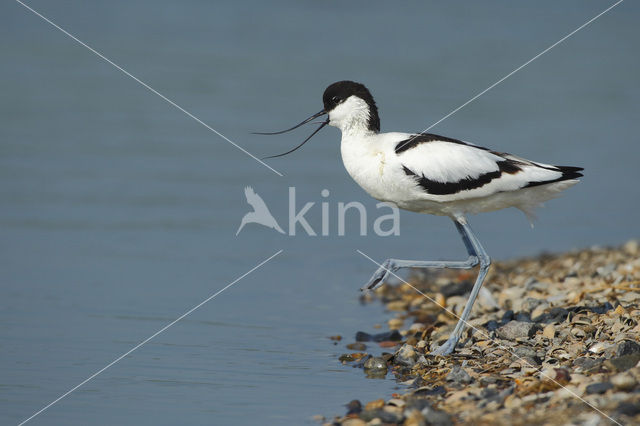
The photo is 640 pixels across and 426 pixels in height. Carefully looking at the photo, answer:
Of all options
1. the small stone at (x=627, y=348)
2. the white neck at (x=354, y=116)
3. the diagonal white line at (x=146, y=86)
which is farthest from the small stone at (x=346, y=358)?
the diagonal white line at (x=146, y=86)

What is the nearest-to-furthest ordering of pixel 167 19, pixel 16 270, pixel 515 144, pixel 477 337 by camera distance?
pixel 477 337 < pixel 16 270 < pixel 515 144 < pixel 167 19

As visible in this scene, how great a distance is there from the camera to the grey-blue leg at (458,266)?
23.2ft

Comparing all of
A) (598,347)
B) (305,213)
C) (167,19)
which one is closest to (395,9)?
(167,19)

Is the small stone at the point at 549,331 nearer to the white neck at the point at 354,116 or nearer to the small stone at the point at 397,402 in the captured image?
the small stone at the point at 397,402

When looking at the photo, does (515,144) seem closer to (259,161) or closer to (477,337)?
(259,161)

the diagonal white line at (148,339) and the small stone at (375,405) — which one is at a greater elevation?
the diagonal white line at (148,339)

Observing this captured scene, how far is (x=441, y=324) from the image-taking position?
816 cm

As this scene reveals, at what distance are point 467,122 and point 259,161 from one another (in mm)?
4757

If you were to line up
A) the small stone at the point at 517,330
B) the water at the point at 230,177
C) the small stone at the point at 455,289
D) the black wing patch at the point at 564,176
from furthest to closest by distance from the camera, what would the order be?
the small stone at the point at 455,289
the black wing patch at the point at 564,176
the small stone at the point at 517,330
the water at the point at 230,177

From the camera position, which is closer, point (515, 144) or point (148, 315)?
point (148, 315)

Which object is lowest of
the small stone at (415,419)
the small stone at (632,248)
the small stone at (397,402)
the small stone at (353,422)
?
the small stone at (353,422)

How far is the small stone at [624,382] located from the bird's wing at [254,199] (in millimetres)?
7963

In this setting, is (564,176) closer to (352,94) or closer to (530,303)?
(530,303)

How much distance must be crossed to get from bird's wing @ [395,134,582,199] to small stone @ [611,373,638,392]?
8.24 feet
